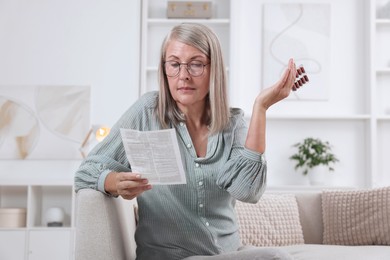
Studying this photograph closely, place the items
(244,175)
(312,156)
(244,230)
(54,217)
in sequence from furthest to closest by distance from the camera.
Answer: (312,156) < (54,217) < (244,230) < (244,175)

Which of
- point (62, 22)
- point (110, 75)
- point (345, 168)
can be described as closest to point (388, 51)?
point (345, 168)

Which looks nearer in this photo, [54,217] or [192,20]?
[54,217]

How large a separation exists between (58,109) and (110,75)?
1.65 feet

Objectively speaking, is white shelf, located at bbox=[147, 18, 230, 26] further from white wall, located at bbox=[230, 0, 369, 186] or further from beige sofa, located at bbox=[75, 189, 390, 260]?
beige sofa, located at bbox=[75, 189, 390, 260]

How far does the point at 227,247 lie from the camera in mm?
2037

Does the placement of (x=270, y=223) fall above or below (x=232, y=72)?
below

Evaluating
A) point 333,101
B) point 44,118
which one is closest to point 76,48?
point 44,118

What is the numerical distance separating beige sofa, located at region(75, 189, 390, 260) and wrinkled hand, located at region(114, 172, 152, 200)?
0.24 ft

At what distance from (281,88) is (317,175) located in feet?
11.7

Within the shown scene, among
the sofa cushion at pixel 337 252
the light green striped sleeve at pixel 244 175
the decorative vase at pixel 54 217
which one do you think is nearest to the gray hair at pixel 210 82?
the light green striped sleeve at pixel 244 175

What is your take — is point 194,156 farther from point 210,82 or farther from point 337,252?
point 337,252

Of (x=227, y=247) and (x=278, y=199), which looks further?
(x=278, y=199)

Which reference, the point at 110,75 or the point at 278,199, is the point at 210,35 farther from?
the point at 110,75

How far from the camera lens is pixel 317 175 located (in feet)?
17.5
